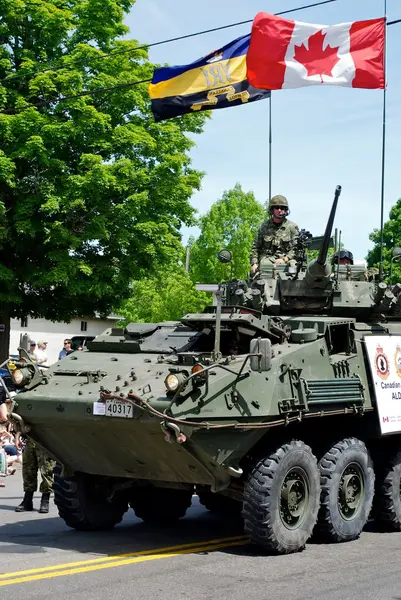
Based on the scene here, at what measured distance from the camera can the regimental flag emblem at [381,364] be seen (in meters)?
11.4

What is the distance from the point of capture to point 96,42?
85.2 feet

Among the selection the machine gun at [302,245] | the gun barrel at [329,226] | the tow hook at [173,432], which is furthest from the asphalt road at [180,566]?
the machine gun at [302,245]

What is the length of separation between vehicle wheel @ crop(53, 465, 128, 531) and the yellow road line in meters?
1.23

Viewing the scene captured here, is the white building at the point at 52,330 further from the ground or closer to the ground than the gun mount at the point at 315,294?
further from the ground

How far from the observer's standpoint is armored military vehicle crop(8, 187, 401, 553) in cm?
944

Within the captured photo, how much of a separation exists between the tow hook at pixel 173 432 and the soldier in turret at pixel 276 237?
5010 mm

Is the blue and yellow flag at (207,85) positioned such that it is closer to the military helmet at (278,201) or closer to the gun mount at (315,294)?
the military helmet at (278,201)

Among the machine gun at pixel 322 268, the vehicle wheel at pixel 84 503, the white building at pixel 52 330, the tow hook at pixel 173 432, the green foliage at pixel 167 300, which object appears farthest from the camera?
the white building at pixel 52 330

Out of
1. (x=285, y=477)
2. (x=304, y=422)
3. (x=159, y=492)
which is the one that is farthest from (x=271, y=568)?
(x=159, y=492)

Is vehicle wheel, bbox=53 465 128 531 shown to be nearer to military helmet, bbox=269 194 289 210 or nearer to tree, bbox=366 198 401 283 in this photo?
military helmet, bbox=269 194 289 210

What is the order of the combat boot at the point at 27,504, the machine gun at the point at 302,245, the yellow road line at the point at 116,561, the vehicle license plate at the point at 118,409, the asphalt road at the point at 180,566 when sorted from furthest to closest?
the machine gun at the point at 302,245 < the combat boot at the point at 27,504 < the vehicle license plate at the point at 118,409 < the yellow road line at the point at 116,561 < the asphalt road at the point at 180,566

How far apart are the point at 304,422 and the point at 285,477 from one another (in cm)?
77

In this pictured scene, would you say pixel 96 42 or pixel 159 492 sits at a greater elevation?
pixel 96 42

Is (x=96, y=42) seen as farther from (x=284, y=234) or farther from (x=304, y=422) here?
(x=304, y=422)
